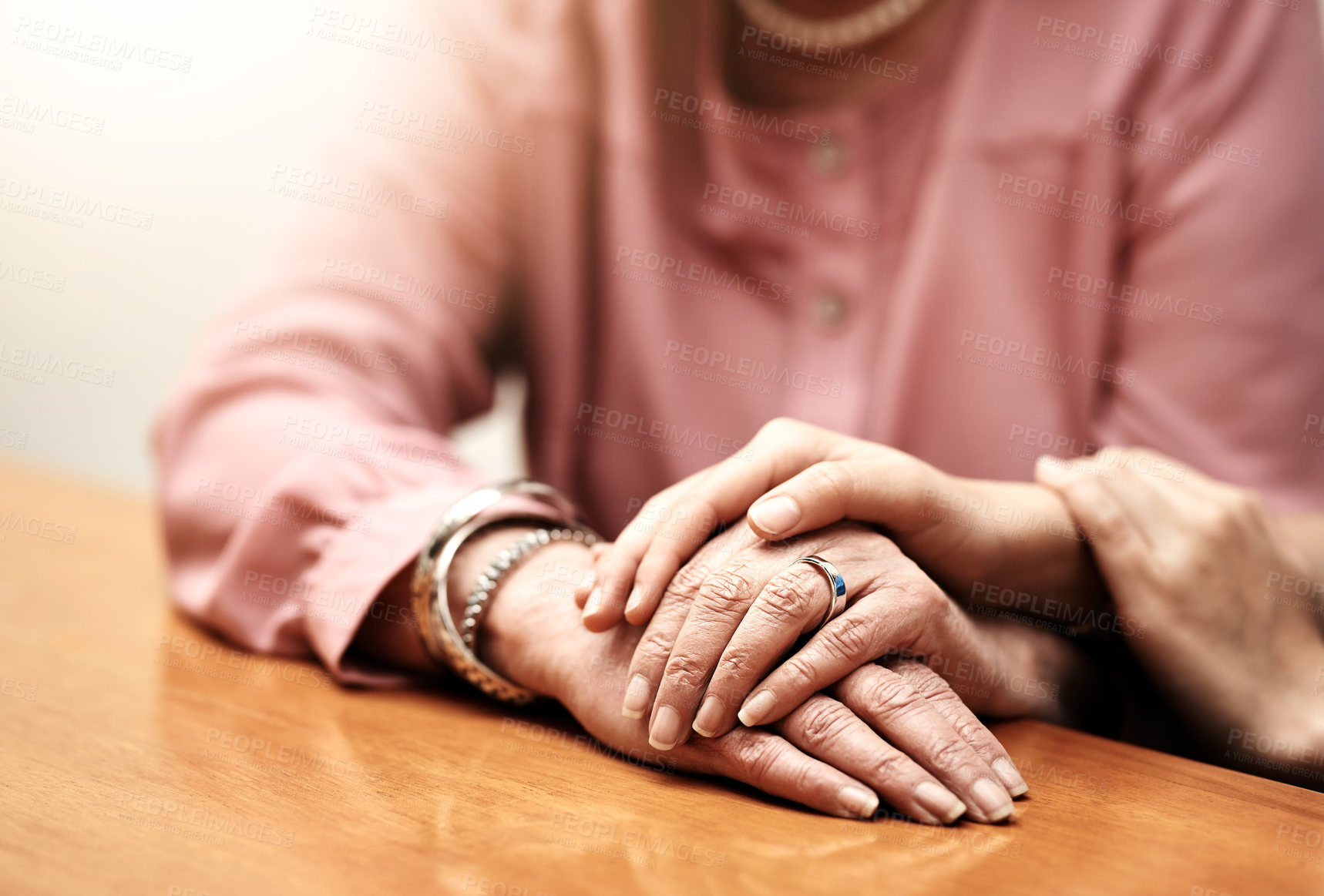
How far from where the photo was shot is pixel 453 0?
A: 3.67ft

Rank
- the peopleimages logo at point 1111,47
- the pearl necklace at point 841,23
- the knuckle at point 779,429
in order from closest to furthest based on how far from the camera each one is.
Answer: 1. the knuckle at point 779,429
2. the peopleimages logo at point 1111,47
3. the pearl necklace at point 841,23

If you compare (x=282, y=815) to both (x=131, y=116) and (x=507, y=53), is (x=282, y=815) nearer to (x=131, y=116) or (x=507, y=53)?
(x=507, y=53)

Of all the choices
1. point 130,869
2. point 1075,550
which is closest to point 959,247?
point 1075,550

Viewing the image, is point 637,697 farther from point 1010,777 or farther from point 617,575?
point 1010,777

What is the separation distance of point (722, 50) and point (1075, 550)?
67cm

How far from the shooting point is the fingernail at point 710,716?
21.7 inches

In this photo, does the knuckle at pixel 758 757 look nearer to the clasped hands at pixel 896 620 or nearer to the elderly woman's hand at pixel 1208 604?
the clasped hands at pixel 896 620

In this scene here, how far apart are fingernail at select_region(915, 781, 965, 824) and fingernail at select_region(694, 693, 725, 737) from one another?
4.6 inches

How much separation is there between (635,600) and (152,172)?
1683 mm

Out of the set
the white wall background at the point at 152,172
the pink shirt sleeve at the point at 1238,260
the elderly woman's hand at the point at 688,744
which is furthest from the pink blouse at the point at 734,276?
the white wall background at the point at 152,172

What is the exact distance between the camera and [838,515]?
0.61 metres

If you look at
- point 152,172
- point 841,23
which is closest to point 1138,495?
point 841,23

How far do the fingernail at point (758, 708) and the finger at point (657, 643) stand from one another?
6 centimetres

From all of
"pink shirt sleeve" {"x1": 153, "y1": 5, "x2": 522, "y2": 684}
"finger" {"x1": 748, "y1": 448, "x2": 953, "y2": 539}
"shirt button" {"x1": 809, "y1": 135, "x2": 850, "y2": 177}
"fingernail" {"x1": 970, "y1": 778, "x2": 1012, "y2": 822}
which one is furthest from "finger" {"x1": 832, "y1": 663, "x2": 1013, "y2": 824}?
"shirt button" {"x1": 809, "y1": 135, "x2": 850, "y2": 177}
